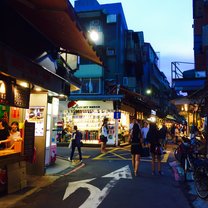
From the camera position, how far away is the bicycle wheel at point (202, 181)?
7.51m

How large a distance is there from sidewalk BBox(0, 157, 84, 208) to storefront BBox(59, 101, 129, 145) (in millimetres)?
12013

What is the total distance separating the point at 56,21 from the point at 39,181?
204 inches

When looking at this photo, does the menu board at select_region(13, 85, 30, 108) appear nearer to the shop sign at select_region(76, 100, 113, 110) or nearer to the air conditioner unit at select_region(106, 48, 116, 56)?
the shop sign at select_region(76, 100, 113, 110)

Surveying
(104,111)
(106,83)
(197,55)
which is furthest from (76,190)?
(106,83)

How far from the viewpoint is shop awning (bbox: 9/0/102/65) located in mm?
6461

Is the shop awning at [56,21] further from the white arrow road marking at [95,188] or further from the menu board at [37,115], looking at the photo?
the white arrow road marking at [95,188]

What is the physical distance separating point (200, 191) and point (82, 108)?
19.6 meters

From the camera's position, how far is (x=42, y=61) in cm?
979

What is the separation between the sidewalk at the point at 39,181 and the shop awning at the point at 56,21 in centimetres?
440

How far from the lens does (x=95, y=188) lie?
876 cm

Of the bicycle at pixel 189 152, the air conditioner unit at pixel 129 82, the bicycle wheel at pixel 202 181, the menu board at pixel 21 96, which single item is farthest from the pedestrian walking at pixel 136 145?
the air conditioner unit at pixel 129 82

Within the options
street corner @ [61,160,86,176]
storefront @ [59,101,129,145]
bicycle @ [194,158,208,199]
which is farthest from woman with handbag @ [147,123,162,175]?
storefront @ [59,101,129,145]

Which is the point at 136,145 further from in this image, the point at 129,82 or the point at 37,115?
the point at 129,82

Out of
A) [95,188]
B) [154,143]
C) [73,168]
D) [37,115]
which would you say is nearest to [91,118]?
[73,168]
